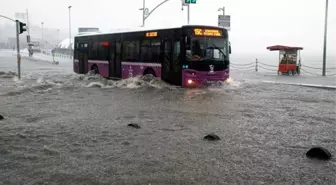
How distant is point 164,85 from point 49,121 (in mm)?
9029

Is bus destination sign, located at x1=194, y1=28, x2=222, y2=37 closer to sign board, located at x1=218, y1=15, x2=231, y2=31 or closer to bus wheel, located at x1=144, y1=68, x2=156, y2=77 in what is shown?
bus wheel, located at x1=144, y1=68, x2=156, y2=77

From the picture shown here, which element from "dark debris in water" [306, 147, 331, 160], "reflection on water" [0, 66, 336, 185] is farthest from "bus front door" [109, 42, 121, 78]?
"dark debris in water" [306, 147, 331, 160]

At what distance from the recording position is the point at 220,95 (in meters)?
16.0

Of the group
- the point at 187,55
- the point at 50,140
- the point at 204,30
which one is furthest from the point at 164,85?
the point at 50,140

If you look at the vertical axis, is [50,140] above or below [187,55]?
below

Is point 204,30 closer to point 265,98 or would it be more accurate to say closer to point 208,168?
point 265,98

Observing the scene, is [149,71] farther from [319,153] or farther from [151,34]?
[319,153]

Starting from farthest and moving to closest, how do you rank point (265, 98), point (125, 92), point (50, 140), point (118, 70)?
point (118, 70), point (125, 92), point (265, 98), point (50, 140)

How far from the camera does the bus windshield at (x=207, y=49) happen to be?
17.4 metres

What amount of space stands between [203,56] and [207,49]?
431mm

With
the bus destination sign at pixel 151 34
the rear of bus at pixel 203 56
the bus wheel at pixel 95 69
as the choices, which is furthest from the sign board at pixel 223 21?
the rear of bus at pixel 203 56

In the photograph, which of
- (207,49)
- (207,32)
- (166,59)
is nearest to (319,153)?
(207,49)

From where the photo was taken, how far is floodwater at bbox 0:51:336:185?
5734mm

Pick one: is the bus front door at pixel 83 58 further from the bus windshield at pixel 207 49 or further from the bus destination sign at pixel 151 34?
the bus windshield at pixel 207 49
